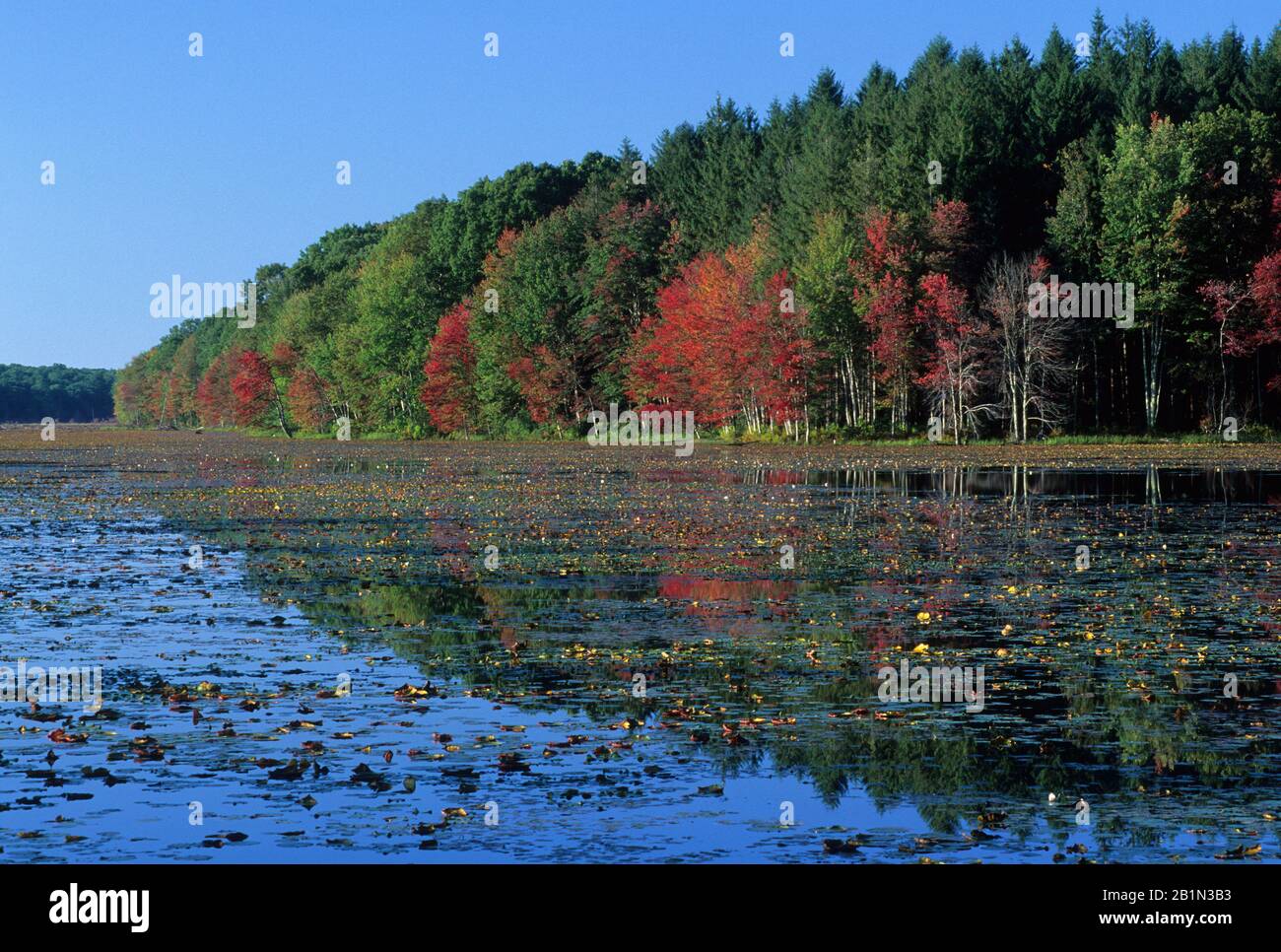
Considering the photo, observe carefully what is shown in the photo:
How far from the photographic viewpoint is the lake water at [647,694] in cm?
917

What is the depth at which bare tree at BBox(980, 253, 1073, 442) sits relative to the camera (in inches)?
3189

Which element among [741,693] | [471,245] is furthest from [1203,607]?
[471,245]

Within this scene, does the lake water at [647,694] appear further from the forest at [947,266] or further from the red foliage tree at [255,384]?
the red foliage tree at [255,384]

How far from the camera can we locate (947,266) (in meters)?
84.6

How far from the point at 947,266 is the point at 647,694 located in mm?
74351

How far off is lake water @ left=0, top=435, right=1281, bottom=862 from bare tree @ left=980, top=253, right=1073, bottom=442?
50.6 m

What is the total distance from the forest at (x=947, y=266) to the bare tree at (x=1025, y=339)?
22 centimetres

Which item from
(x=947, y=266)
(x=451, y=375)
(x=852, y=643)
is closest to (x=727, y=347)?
(x=947, y=266)

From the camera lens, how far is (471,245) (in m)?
135

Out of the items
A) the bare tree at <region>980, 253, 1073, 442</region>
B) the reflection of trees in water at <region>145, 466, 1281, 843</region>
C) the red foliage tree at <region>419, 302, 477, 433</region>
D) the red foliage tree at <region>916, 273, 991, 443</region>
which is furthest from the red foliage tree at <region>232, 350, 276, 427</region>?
the reflection of trees in water at <region>145, 466, 1281, 843</region>

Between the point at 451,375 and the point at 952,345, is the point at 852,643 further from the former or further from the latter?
the point at 451,375

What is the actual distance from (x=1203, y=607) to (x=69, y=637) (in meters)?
13.5
